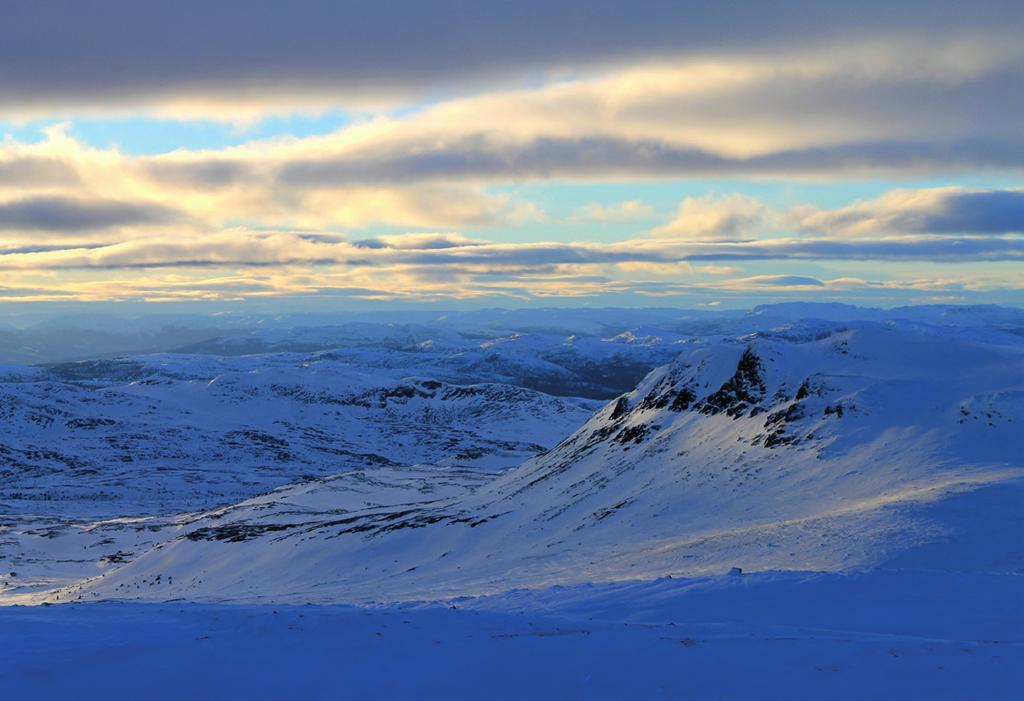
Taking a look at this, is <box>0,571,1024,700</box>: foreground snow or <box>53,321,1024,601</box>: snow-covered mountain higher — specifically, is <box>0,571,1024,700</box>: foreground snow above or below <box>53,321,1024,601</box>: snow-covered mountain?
above

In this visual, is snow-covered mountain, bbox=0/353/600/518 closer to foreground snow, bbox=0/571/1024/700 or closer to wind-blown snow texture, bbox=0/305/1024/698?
wind-blown snow texture, bbox=0/305/1024/698

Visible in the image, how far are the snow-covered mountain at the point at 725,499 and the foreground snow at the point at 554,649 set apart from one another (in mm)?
6997

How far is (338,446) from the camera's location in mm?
188000

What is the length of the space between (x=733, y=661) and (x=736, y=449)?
134ft

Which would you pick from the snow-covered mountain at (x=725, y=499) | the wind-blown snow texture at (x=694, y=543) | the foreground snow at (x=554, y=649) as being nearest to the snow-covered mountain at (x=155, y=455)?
the wind-blown snow texture at (x=694, y=543)

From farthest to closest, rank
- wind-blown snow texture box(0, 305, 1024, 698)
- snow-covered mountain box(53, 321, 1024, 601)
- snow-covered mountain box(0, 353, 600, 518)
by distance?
snow-covered mountain box(0, 353, 600, 518), snow-covered mountain box(53, 321, 1024, 601), wind-blown snow texture box(0, 305, 1024, 698)

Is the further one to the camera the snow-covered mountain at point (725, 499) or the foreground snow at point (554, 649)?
the snow-covered mountain at point (725, 499)

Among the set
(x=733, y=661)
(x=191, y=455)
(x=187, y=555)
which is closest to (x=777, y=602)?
(x=733, y=661)

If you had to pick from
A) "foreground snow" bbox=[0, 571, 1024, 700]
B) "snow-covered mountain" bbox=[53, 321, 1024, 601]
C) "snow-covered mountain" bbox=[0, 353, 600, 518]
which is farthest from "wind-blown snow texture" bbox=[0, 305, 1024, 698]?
"snow-covered mountain" bbox=[0, 353, 600, 518]

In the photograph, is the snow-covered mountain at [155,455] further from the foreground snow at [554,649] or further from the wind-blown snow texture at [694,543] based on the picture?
the foreground snow at [554,649]

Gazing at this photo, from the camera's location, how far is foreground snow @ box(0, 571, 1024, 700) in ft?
46.0

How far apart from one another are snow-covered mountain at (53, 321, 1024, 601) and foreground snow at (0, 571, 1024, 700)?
7.00 metres

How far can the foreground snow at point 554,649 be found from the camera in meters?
14.0

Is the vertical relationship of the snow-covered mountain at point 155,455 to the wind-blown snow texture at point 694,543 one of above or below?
below
